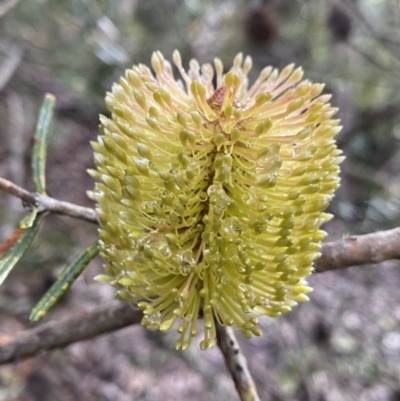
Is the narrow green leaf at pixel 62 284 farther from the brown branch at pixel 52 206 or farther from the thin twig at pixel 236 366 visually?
the thin twig at pixel 236 366

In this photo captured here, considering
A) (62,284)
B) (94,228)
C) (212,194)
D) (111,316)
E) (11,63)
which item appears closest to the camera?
(212,194)

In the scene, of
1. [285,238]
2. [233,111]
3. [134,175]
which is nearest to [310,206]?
[285,238]

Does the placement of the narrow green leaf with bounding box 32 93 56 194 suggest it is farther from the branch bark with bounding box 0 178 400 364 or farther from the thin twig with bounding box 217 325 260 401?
the thin twig with bounding box 217 325 260 401

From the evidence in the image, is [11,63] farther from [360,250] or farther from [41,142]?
[360,250]

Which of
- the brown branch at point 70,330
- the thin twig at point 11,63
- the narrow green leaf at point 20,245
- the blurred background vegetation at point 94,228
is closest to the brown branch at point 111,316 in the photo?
the brown branch at point 70,330

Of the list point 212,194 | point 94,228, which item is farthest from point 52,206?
point 94,228

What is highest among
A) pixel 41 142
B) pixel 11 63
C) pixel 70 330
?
pixel 11 63
